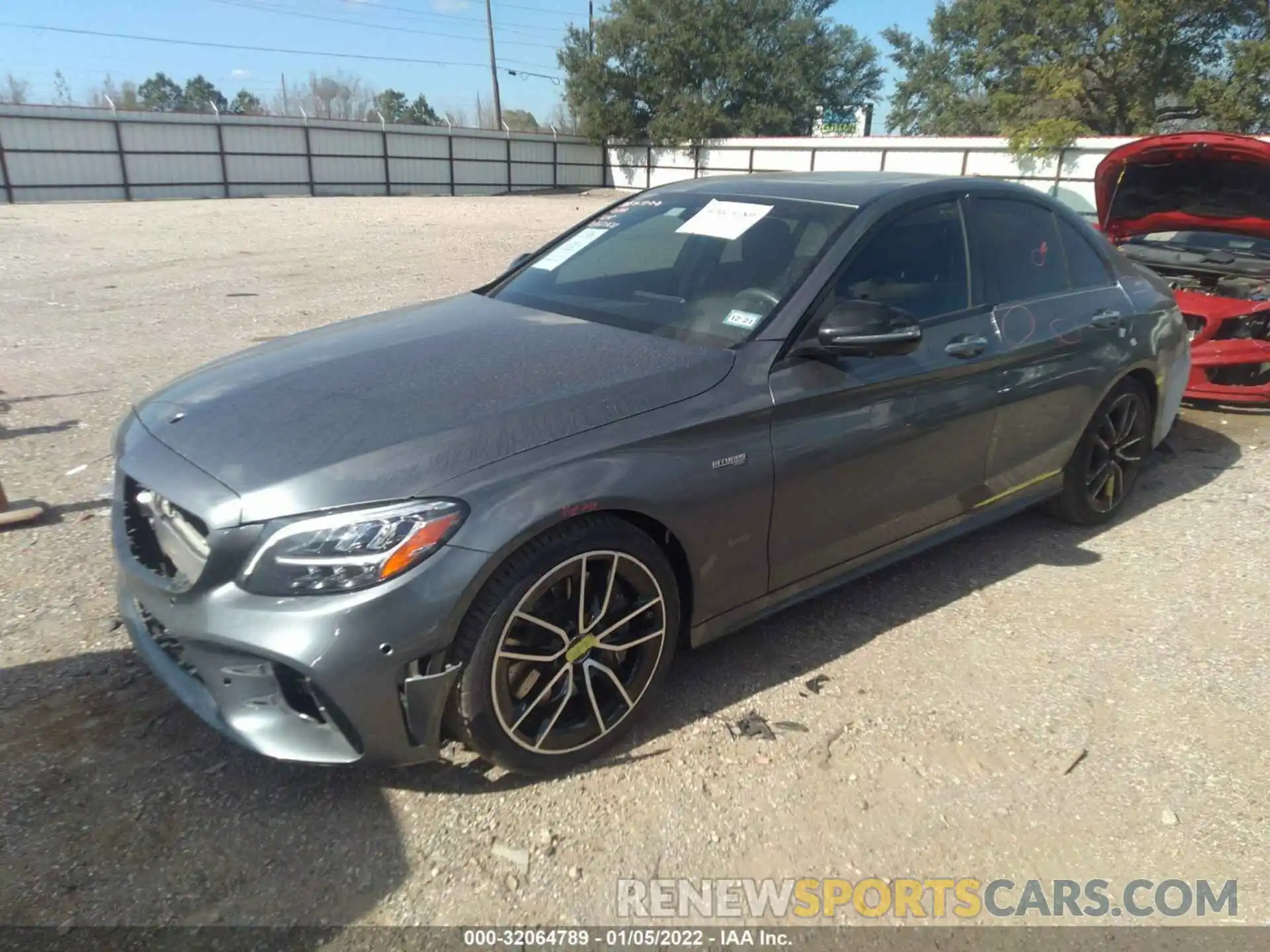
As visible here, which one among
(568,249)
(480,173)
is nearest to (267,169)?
(480,173)

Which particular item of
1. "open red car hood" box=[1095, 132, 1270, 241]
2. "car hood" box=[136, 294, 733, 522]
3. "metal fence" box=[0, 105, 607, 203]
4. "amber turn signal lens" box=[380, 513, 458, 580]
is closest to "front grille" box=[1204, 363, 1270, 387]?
"open red car hood" box=[1095, 132, 1270, 241]

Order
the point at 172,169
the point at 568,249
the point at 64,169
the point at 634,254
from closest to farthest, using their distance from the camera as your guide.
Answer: the point at 634,254
the point at 568,249
the point at 64,169
the point at 172,169

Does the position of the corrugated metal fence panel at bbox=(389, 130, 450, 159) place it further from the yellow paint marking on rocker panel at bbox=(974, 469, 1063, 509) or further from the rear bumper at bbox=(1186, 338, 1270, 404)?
the yellow paint marking on rocker panel at bbox=(974, 469, 1063, 509)

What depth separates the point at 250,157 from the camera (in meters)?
31.2

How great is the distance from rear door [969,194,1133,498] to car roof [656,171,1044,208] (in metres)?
0.15

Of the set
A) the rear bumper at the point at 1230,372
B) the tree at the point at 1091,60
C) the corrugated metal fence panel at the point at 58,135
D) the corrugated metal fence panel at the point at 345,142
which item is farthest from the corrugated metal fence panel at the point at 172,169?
the rear bumper at the point at 1230,372

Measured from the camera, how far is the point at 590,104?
3962 cm

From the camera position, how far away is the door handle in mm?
3367

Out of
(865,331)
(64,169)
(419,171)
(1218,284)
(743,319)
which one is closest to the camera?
(865,331)

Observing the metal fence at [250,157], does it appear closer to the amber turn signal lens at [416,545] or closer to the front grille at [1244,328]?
the front grille at [1244,328]

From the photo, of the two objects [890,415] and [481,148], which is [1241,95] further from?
[890,415]

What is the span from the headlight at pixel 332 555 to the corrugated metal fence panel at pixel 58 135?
3177 cm

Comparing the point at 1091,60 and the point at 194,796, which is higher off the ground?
the point at 1091,60

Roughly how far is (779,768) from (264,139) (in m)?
34.3
